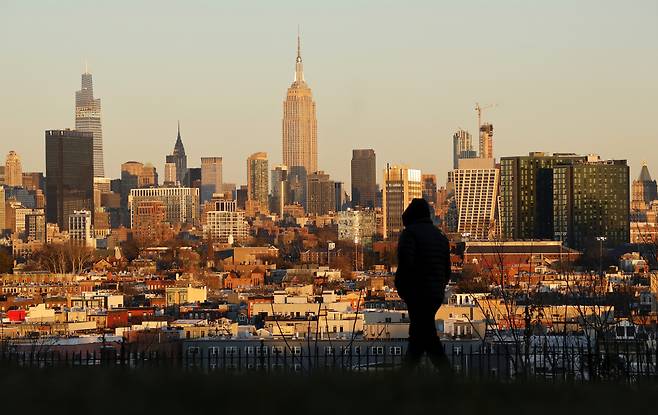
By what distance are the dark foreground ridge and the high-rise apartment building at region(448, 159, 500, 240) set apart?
549ft

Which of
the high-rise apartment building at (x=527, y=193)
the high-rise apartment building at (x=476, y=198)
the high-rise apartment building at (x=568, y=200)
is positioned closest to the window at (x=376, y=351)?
the high-rise apartment building at (x=568, y=200)

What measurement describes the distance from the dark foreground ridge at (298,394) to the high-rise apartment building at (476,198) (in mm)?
167291

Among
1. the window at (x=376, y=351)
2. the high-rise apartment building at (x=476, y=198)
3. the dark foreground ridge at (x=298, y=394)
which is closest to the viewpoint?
the dark foreground ridge at (x=298, y=394)

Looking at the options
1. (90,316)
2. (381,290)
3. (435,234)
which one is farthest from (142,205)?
(435,234)

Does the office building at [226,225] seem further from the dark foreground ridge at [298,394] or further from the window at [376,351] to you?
the dark foreground ridge at [298,394]

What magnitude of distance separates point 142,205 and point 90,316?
423 feet

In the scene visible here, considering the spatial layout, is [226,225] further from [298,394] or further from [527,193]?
[298,394]

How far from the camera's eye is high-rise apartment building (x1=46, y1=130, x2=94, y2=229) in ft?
630

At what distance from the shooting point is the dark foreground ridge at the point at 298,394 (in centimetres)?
870

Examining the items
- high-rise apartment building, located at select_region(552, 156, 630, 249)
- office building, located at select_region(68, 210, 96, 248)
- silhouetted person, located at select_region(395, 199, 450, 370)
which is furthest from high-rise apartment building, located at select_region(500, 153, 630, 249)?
silhouetted person, located at select_region(395, 199, 450, 370)

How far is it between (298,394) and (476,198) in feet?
568

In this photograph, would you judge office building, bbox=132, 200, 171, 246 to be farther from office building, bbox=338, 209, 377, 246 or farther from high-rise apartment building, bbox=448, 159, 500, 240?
high-rise apartment building, bbox=448, 159, 500, 240

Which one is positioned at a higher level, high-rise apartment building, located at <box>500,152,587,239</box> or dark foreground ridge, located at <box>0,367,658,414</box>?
high-rise apartment building, located at <box>500,152,587,239</box>

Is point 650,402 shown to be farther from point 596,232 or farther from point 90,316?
point 596,232
